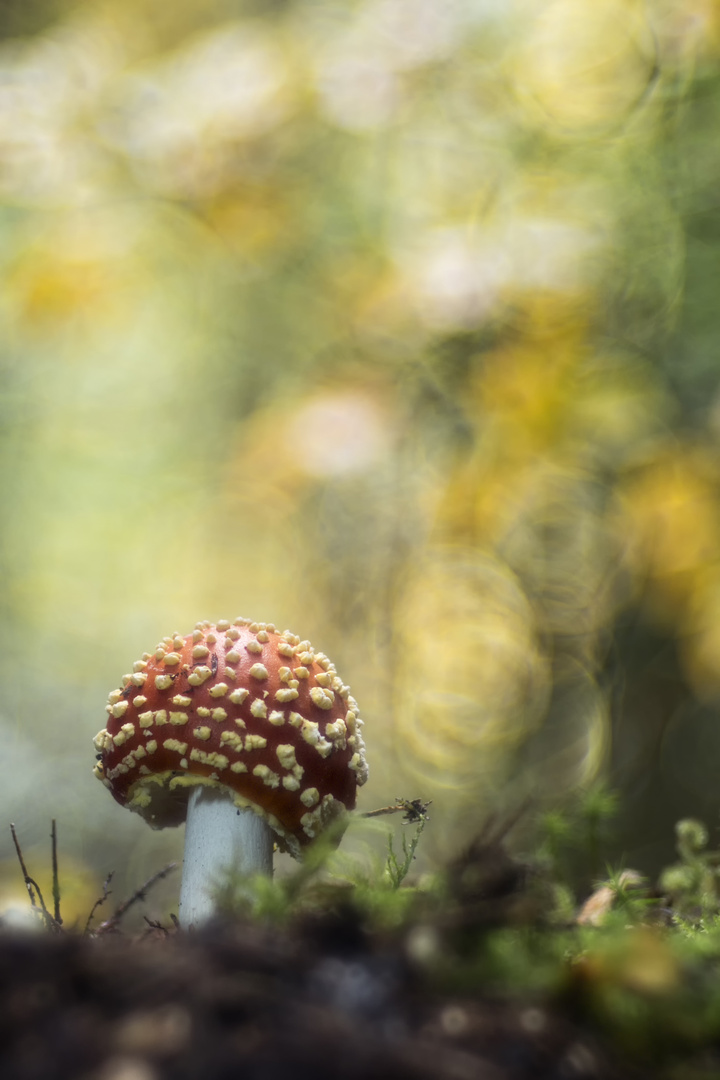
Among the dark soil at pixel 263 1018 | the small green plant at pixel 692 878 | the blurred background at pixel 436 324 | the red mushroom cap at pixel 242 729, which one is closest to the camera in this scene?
the dark soil at pixel 263 1018

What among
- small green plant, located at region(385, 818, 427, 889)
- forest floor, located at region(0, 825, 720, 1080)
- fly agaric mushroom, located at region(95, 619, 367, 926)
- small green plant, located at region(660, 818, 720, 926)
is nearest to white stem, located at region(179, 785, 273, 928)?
fly agaric mushroom, located at region(95, 619, 367, 926)

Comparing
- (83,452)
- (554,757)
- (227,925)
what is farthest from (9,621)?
(227,925)

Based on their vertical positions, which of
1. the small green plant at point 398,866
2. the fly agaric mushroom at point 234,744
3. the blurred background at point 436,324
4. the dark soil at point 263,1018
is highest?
the blurred background at point 436,324

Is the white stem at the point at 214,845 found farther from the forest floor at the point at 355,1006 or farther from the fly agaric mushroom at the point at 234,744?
the forest floor at the point at 355,1006

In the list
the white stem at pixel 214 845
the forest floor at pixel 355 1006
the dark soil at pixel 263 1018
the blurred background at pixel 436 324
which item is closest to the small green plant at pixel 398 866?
the blurred background at pixel 436 324

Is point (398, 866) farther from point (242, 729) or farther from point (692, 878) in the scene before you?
point (692, 878)

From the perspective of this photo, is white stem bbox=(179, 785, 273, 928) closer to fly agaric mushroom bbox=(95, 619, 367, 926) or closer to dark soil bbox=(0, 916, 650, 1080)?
fly agaric mushroom bbox=(95, 619, 367, 926)

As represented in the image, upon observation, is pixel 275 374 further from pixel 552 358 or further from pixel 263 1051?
pixel 263 1051

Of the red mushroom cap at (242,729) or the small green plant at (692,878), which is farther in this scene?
the small green plant at (692,878)
